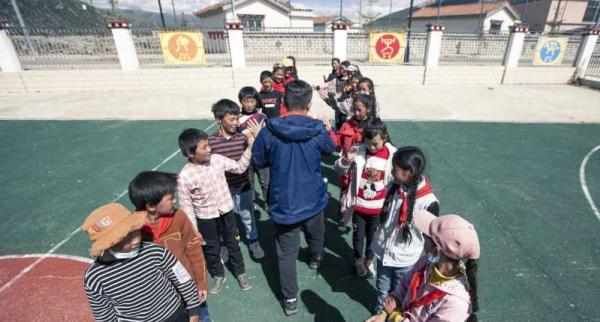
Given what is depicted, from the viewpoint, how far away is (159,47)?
1270cm

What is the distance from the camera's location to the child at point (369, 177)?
2664 millimetres

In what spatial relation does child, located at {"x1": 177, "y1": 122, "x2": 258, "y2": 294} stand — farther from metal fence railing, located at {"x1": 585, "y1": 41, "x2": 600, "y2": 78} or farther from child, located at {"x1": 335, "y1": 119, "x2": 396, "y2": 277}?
metal fence railing, located at {"x1": 585, "y1": 41, "x2": 600, "y2": 78}

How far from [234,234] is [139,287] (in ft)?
4.47

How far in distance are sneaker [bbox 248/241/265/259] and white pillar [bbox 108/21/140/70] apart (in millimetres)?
12449

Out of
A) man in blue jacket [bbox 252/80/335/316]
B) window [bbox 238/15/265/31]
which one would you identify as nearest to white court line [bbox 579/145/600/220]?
man in blue jacket [bbox 252/80/335/316]

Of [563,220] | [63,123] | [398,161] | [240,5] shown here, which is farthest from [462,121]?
[240,5]

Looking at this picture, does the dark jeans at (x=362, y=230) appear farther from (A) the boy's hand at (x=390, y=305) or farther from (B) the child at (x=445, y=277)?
(B) the child at (x=445, y=277)

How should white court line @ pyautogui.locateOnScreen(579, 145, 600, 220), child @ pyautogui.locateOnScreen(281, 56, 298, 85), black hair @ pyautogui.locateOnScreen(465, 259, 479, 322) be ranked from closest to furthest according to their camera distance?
black hair @ pyautogui.locateOnScreen(465, 259, 479, 322), white court line @ pyautogui.locateOnScreen(579, 145, 600, 220), child @ pyautogui.locateOnScreen(281, 56, 298, 85)

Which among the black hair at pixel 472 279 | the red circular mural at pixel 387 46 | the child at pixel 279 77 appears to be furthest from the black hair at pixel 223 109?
the red circular mural at pixel 387 46

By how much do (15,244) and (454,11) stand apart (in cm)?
5106

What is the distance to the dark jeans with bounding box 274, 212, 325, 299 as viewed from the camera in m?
2.46

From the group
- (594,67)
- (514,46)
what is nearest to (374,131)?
(514,46)

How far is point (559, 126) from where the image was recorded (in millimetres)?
8133

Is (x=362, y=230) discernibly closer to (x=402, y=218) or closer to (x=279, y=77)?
(x=402, y=218)
